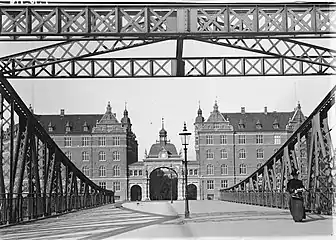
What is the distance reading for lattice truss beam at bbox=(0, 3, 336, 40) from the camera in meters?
20.3

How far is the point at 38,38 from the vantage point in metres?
21.5

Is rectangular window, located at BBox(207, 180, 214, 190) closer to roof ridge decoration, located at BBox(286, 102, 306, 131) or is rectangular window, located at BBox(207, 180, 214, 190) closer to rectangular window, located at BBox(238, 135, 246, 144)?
rectangular window, located at BBox(238, 135, 246, 144)

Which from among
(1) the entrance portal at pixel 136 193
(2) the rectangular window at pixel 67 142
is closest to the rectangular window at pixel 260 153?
(1) the entrance portal at pixel 136 193

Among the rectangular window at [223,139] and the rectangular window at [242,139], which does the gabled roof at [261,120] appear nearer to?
the rectangular window at [242,139]

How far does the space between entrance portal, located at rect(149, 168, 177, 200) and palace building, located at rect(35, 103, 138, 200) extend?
2586cm

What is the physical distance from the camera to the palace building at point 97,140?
50.3 m

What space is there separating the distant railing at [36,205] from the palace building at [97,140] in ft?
11.8

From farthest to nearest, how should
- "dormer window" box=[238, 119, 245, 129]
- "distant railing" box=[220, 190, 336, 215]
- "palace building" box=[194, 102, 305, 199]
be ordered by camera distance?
"dormer window" box=[238, 119, 245, 129]
"palace building" box=[194, 102, 305, 199]
"distant railing" box=[220, 190, 336, 215]

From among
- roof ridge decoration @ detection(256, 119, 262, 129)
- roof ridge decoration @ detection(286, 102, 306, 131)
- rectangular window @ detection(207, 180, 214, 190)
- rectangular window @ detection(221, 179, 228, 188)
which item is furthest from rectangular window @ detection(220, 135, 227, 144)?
roof ridge decoration @ detection(286, 102, 306, 131)

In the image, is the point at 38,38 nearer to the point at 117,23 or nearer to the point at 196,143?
the point at 117,23

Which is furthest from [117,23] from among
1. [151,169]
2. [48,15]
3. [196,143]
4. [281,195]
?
[151,169]

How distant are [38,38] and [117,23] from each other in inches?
106

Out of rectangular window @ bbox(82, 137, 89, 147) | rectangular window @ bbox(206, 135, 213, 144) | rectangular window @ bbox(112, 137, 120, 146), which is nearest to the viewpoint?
rectangular window @ bbox(112, 137, 120, 146)

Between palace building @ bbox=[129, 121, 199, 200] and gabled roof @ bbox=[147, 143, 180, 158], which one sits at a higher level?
gabled roof @ bbox=[147, 143, 180, 158]
